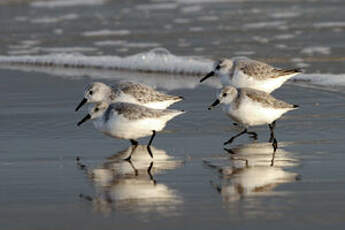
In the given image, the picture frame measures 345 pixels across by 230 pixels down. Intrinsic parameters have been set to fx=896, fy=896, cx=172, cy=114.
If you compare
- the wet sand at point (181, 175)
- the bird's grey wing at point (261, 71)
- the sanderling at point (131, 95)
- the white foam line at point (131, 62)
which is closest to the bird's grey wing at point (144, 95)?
the sanderling at point (131, 95)

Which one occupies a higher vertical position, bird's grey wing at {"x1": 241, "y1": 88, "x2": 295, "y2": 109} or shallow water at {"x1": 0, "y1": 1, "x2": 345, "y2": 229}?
bird's grey wing at {"x1": 241, "y1": 88, "x2": 295, "y2": 109}

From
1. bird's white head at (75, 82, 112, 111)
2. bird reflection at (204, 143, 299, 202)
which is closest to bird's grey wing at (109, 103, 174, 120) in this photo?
bird reflection at (204, 143, 299, 202)

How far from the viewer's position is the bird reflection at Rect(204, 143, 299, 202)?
24.2 feet

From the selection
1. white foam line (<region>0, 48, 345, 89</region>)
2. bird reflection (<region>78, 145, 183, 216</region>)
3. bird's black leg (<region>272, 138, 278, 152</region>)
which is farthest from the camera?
white foam line (<region>0, 48, 345, 89</region>)

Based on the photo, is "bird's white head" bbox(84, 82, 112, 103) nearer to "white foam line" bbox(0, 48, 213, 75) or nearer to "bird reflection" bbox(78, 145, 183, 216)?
"bird reflection" bbox(78, 145, 183, 216)

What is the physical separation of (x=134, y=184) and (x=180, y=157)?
1.11 m

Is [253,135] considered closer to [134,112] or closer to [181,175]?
[134,112]

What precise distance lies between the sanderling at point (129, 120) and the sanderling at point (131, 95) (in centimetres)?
132

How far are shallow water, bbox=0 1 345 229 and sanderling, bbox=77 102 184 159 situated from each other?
0.88 ft

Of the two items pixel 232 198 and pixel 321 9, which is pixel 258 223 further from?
pixel 321 9

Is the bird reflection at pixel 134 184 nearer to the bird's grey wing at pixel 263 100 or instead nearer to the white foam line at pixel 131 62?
the bird's grey wing at pixel 263 100

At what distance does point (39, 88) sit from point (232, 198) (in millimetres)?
7007

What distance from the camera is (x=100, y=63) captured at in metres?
16.2

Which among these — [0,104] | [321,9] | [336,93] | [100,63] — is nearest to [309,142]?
[336,93]
